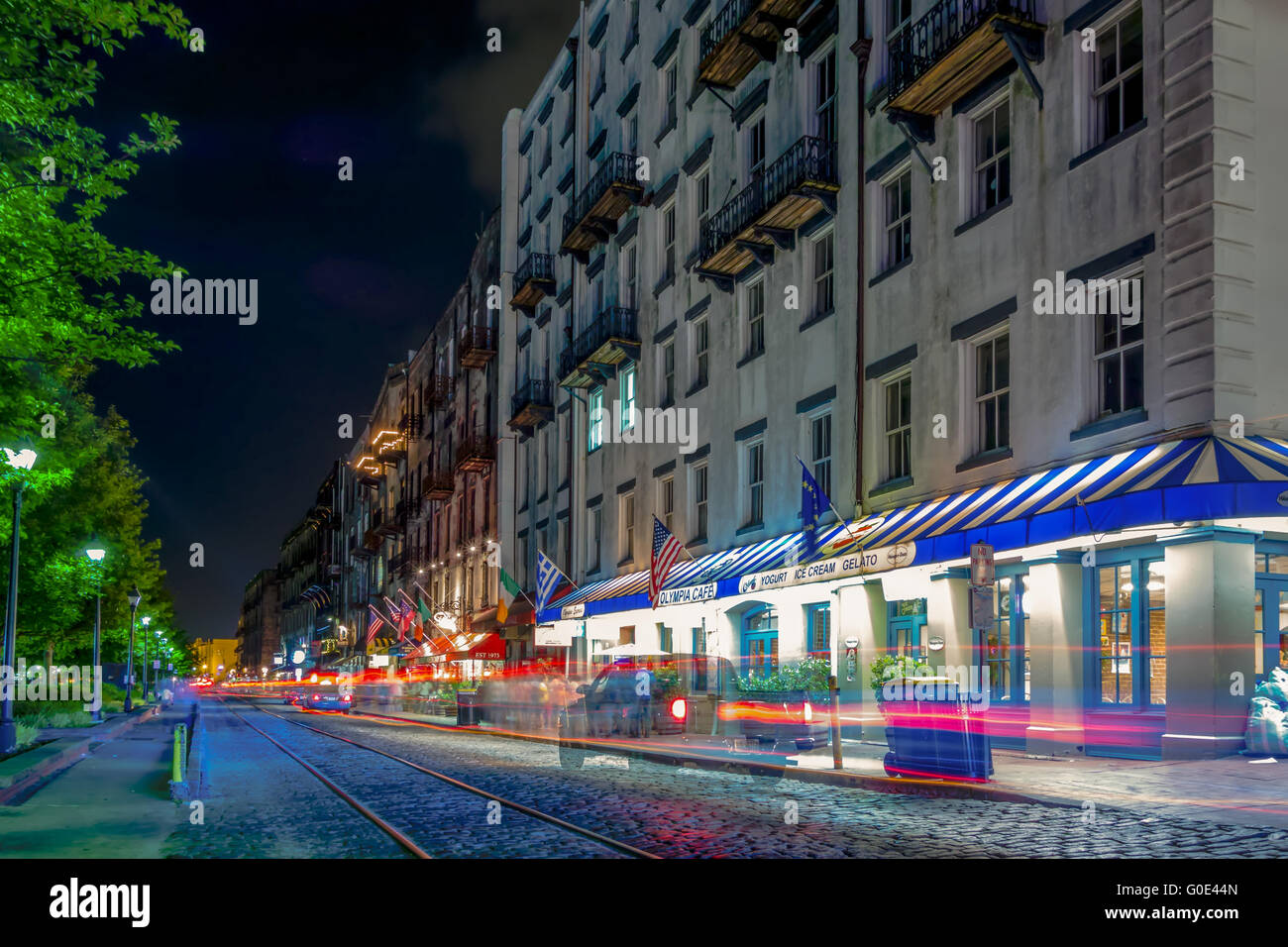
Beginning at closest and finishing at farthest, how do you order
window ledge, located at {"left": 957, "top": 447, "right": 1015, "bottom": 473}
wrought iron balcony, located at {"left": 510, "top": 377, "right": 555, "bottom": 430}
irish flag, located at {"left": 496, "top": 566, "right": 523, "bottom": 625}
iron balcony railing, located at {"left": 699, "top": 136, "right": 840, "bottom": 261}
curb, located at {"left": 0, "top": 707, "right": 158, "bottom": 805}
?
curb, located at {"left": 0, "top": 707, "right": 158, "bottom": 805} < window ledge, located at {"left": 957, "top": 447, "right": 1015, "bottom": 473} < iron balcony railing, located at {"left": 699, "top": 136, "right": 840, "bottom": 261} < irish flag, located at {"left": 496, "top": 566, "right": 523, "bottom": 625} < wrought iron balcony, located at {"left": 510, "top": 377, "right": 555, "bottom": 430}

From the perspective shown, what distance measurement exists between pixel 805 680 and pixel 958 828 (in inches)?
467

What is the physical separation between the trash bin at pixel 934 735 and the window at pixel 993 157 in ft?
31.7

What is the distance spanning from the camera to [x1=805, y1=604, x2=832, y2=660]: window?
26.6 meters

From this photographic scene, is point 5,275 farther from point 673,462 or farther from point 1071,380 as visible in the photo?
point 673,462

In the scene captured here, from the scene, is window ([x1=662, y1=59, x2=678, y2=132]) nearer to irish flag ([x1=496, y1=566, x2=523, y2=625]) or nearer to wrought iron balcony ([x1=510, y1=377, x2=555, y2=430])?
wrought iron balcony ([x1=510, y1=377, x2=555, y2=430])

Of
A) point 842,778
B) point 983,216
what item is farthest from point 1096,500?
point 983,216

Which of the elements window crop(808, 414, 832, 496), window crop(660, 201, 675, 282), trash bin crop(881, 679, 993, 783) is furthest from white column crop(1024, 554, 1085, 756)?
window crop(660, 201, 675, 282)

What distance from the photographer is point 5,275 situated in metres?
14.4

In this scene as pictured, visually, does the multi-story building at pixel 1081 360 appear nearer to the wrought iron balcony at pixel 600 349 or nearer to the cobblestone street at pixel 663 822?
the cobblestone street at pixel 663 822

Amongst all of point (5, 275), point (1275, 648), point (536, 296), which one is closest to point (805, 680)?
point (1275, 648)

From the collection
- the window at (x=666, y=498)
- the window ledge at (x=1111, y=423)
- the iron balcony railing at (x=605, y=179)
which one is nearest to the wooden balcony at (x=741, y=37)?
the iron balcony railing at (x=605, y=179)

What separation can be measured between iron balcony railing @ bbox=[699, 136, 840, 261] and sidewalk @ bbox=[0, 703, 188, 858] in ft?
56.3

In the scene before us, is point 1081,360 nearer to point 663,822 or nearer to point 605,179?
point 663,822

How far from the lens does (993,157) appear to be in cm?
2170
